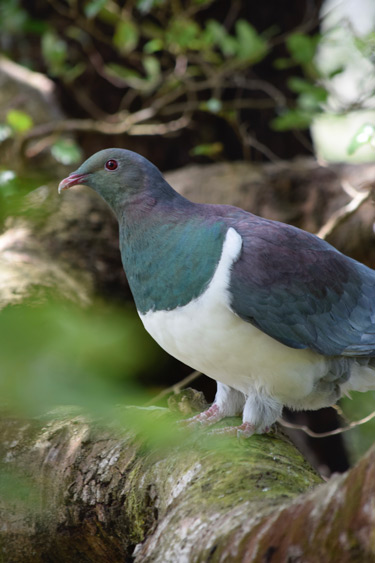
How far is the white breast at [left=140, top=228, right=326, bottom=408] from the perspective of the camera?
226cm

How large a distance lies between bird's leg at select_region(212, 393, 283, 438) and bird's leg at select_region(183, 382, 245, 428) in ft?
0.36

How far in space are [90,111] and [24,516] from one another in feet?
13.7

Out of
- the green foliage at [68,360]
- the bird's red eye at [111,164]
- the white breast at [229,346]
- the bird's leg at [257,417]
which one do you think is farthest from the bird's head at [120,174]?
the green foliage at [68,360]

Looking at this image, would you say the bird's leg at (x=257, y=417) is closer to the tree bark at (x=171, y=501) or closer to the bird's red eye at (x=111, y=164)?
the tree bark at (x=171, y=501)

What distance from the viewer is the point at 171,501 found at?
1.91 m

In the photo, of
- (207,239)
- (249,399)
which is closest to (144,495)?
(249,399)

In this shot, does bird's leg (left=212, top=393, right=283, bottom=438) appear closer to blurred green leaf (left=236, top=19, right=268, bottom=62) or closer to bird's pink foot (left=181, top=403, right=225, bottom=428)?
bird's pink foot (left=181, top=403, right=225, bottom=428)

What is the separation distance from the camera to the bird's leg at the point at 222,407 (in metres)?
2.54

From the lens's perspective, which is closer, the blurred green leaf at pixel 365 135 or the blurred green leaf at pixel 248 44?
the blurred green leaf at pixel 365 135

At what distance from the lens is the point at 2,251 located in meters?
3.71

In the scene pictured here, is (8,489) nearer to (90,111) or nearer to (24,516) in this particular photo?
(24,516)

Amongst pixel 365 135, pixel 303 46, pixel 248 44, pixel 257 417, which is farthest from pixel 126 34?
pixel 257 417

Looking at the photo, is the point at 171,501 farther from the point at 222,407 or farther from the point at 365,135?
the point at 365,135

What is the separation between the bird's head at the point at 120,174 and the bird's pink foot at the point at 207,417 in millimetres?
883
